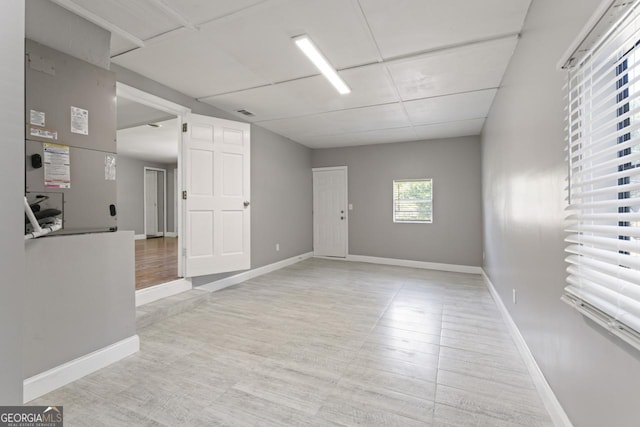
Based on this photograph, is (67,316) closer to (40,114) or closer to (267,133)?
(40,114)

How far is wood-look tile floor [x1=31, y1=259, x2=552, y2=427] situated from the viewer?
1583mm

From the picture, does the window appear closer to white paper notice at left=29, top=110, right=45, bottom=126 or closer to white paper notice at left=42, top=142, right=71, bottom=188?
white paper notice at left=42, top=142, right=71, bottom=188

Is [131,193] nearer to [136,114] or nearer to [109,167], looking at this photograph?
[136,114]

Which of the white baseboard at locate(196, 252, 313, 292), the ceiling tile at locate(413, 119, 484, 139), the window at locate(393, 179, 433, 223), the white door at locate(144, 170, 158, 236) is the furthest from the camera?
the white door at locate(144, 170, 158, 236)

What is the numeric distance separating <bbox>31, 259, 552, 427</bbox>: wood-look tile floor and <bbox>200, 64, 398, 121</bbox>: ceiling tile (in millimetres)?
2544

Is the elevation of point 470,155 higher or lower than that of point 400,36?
lower

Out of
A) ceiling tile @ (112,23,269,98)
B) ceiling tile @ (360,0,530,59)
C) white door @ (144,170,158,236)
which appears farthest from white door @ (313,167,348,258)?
white door @ (144,170,158,236)

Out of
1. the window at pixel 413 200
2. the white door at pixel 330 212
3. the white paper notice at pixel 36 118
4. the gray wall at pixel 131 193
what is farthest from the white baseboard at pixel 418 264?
the gray wall at pixel 131 193

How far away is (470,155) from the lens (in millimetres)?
5176

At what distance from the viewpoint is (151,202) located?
352 inches

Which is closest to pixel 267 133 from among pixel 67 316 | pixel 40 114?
pixel 40 114

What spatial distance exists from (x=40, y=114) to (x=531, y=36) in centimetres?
331

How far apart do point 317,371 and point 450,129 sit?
4421 millimetres

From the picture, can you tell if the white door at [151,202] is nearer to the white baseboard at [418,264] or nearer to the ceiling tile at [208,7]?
the white baseboard at [418,264]
